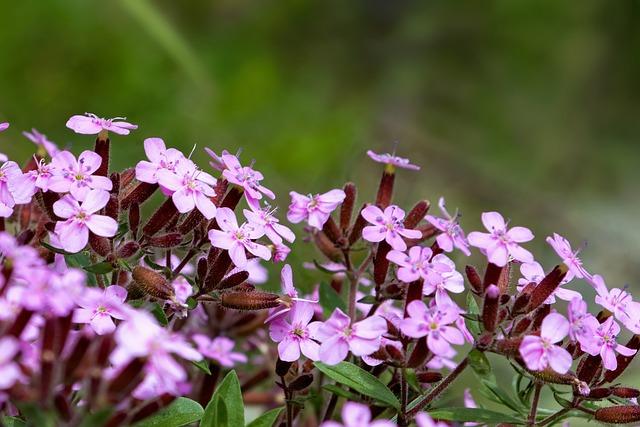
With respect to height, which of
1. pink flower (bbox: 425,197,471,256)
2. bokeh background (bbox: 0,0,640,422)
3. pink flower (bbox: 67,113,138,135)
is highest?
pink flower (bbox: 67,113,138,135)

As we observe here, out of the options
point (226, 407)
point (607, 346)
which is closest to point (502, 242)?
point (607, 346)

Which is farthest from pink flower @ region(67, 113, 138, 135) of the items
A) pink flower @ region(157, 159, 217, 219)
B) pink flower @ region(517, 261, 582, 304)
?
pink flower @ region(517, 261, 582, 304)

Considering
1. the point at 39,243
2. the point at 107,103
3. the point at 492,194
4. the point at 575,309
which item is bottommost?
the point at 492,194

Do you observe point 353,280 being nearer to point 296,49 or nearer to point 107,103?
point 107,103

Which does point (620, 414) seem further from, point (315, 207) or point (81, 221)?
point (81, 221)

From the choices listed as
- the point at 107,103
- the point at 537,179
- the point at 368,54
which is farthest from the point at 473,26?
the point at 107,103

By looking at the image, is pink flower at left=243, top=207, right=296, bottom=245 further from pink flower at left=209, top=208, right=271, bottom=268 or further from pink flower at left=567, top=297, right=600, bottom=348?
pink flower at left=567, top=297, right=600, bottom=348

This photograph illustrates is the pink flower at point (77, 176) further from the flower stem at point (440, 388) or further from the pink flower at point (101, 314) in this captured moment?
the flower stem at point (440, 388)
